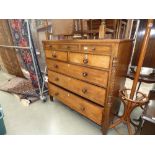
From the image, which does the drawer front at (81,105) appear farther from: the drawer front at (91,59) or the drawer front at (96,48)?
the drawer front at (96,48)

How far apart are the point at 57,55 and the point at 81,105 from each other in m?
0.79

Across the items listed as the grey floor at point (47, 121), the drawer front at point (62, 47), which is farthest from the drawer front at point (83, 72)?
the grey floor at point (47, 121)

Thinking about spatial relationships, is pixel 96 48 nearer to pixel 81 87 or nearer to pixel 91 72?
pixel 91 72

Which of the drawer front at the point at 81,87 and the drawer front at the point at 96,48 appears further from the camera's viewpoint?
the drawer front at the point at 81,87

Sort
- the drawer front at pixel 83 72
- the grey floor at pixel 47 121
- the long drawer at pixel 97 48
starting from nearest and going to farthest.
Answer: the long drawer at pixel 97 48
the drawer front at pixel 83 72
the grey floor at pixel 47 121

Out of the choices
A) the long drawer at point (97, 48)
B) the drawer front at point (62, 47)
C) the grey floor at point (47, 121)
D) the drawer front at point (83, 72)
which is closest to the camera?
the long drawer at point (97, 48)

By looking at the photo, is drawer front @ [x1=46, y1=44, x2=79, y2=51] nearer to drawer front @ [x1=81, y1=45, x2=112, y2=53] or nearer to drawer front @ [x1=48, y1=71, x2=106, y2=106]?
drawer front @ [x1=81, y1=45, x2=112, y2=53]

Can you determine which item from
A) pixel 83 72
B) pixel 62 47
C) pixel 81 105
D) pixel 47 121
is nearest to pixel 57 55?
pixel 62 47

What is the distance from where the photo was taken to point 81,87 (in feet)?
5.02

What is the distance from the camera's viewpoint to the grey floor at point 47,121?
1.60m

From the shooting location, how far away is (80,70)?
1.46 metres

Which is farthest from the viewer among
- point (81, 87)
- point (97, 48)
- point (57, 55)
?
point (57, 55)

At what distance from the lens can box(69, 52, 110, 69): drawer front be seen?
119cm
